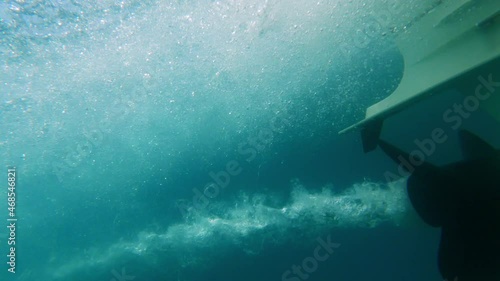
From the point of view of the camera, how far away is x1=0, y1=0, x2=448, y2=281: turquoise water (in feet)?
32.6

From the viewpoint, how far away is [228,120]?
15891 mm

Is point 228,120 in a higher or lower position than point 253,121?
higher

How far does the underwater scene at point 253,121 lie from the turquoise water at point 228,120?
7 centimetres

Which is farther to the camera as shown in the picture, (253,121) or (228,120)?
(228,120)

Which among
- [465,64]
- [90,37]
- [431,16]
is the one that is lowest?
[465,64]

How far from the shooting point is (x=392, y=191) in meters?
11.0

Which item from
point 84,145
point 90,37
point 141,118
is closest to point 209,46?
point 90,37

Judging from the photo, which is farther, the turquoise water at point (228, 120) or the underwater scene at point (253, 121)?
the turquoise water at point (228, 120)

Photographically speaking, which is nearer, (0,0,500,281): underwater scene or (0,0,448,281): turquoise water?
(0,0,500,281): underwater scene

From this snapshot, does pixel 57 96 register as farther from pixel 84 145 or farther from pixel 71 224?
pixel 71 224

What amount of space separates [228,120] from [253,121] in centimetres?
148

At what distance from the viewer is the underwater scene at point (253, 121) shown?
932 centimetres

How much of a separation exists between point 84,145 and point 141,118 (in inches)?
225

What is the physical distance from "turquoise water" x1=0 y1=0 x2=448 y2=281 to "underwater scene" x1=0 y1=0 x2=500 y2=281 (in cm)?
7
